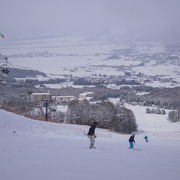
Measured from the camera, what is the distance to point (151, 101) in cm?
13300

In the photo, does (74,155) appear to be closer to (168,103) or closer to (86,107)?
(86,107)

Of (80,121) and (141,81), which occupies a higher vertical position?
(141,81)

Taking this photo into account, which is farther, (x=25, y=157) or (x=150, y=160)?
(x=150, y=160)

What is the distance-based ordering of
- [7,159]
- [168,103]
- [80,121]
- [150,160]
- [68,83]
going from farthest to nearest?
[68,83]
[168,103]
[80,121]
[150,160]
[7,159]

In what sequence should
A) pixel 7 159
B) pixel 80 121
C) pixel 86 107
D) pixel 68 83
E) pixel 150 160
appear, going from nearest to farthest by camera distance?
1. pixel 7 159
2. pixel 150 160
3. pixel 80 121
4. pixel 86 107
5. pixel 68 83

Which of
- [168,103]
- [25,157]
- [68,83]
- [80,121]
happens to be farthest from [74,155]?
[68,83]

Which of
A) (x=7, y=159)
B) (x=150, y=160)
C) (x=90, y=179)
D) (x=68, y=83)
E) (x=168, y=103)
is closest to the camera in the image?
(x=90, y=179)

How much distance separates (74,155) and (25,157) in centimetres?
190

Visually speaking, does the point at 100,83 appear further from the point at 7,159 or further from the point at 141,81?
the point at 7,159

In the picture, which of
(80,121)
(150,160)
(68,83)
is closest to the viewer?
(150,160)

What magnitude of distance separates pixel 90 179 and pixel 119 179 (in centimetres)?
69

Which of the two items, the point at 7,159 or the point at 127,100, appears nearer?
the point at 7,159

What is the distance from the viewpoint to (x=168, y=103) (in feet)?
422

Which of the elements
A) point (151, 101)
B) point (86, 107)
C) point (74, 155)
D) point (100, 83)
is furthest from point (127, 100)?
point (74, 155)
